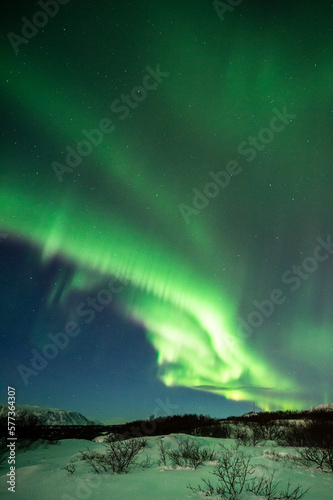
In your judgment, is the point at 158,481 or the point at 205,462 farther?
the point at 205,462

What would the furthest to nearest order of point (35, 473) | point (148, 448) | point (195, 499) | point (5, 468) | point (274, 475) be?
1. point (148, 448)
2. point (5, 468)
3. point (35, 473)
4. point (274, 475)
5. point (195, 499)

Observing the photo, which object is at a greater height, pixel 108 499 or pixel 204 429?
pixel 108 499

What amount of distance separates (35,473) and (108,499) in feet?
18.0

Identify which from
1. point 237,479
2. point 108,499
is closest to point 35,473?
point 108,499

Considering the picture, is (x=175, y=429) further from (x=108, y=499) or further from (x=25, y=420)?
(x=108, y=499)

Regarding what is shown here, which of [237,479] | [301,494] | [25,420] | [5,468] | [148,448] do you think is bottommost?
[25,420]

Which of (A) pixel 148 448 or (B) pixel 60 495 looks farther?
(A) pixel 148 448

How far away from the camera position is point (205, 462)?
44.3 feet

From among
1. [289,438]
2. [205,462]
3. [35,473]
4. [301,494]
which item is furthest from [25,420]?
[301,494]

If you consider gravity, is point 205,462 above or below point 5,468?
above

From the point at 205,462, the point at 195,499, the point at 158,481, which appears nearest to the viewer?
the point at 195,499

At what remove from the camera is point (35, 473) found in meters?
11.7

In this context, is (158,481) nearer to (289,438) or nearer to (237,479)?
(237,479)

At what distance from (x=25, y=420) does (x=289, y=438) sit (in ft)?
90.3
